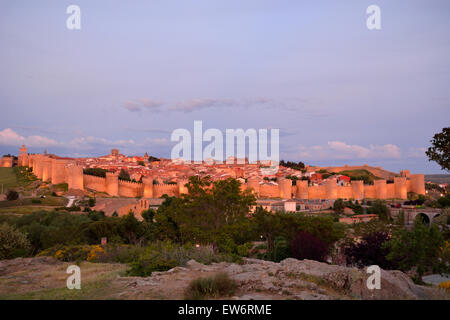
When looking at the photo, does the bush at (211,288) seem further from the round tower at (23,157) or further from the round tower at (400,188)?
the round tower at (23,157)

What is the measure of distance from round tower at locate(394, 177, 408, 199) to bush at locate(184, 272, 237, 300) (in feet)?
230

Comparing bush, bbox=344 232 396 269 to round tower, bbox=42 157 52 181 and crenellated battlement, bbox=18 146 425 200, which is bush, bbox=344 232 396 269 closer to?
crenellated battlement, bbox=18 146 425 200

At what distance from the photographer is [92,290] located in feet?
21.2

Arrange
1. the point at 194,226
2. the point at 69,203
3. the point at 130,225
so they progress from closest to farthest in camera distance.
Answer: the point at 194,226, the point at 130,225, the point at 69,203

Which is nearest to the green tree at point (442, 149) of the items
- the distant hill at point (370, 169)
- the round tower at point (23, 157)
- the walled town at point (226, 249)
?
the walled town at point (226, 249)

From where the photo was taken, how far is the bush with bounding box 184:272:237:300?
5275 millimetres

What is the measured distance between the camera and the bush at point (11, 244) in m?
13.4

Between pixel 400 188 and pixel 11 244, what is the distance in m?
→ 67.3

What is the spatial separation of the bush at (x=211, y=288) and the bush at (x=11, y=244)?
10.4m

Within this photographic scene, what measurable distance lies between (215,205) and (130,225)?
6.28m

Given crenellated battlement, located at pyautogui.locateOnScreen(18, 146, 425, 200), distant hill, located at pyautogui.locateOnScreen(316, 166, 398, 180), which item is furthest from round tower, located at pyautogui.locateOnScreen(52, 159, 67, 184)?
distant hill, located at pyautogui.locateOnScreen(316, 166, 398, 180)
